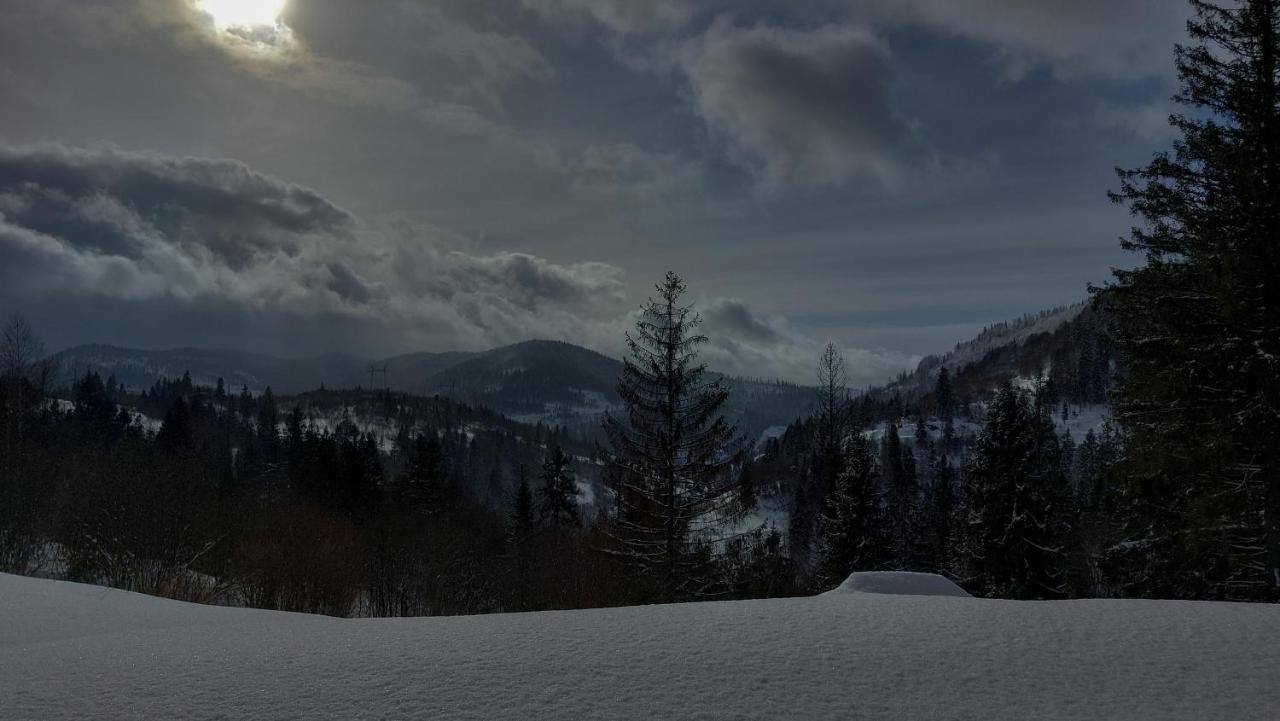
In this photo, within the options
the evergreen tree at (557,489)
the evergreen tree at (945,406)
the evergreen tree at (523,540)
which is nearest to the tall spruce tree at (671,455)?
the evergreen tree at (523,540)

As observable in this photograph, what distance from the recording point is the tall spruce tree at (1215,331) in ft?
38.3

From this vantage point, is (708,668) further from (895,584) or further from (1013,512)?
(1013,512)

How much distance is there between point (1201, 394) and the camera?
12.5 meters

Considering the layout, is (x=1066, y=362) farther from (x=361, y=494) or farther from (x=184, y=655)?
(x=184, y=655)

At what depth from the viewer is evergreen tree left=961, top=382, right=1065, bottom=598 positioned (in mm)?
26344

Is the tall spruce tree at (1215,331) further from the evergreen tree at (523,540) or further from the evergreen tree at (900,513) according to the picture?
the evergreen tree at (523,540)

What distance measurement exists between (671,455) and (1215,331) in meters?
14.3

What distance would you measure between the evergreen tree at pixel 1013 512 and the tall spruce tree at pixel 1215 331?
43.1 feet

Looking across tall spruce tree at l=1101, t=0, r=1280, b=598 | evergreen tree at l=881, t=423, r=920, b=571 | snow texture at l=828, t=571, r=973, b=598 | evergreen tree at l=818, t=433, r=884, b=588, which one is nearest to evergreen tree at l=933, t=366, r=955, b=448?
evergreen tree at l=881, t=423, r=920, b=571

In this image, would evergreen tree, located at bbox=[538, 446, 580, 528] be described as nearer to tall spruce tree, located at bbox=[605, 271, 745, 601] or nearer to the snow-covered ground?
tall spruce tree, located at bbox=[605, 271, 745, 601]

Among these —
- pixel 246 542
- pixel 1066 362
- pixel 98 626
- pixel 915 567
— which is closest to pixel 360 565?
pixel 246 542

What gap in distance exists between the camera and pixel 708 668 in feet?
11.3

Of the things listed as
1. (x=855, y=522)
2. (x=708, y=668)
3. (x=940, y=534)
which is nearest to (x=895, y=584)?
(x=708, y=668)

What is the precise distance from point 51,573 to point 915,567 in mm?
43479
